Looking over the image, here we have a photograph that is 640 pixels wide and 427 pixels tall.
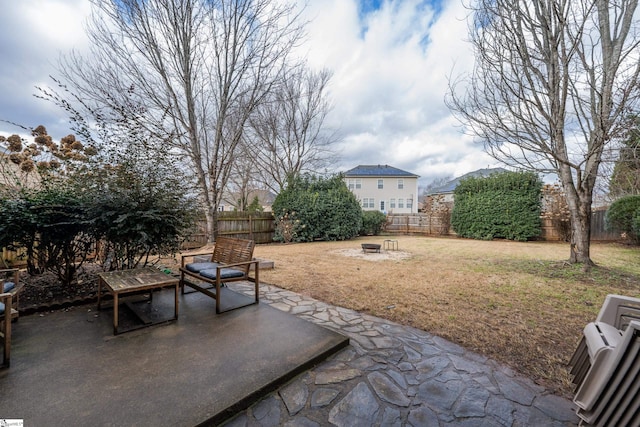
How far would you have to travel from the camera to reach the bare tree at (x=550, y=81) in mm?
4484

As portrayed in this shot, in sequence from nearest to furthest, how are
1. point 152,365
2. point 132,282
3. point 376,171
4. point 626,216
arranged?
point 152,365 → point 132,282 → point 626,216 → point 376,171

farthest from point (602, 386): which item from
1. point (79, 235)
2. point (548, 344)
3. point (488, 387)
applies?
point (79, 235)

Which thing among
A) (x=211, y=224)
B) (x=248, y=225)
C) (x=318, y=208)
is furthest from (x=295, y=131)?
(x=211, y=224)

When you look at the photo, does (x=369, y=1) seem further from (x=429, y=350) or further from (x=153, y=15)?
(x=429, y=350)

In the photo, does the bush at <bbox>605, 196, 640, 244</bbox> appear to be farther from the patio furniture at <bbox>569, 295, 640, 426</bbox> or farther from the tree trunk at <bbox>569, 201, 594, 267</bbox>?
the patio furniture at <bbox>569, 295, 640, 426</bbox>

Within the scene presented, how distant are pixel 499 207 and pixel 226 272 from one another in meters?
13.5

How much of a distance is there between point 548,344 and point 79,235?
599 cm

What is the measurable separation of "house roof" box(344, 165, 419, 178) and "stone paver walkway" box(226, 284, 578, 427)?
91.0ft

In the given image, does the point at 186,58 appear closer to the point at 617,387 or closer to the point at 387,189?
the point at 617,387

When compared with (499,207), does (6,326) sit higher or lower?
lower

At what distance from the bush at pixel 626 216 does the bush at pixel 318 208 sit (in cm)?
979

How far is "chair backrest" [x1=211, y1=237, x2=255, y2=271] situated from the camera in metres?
3.77

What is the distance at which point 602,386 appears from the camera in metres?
1.50

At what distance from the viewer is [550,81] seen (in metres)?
5.13
